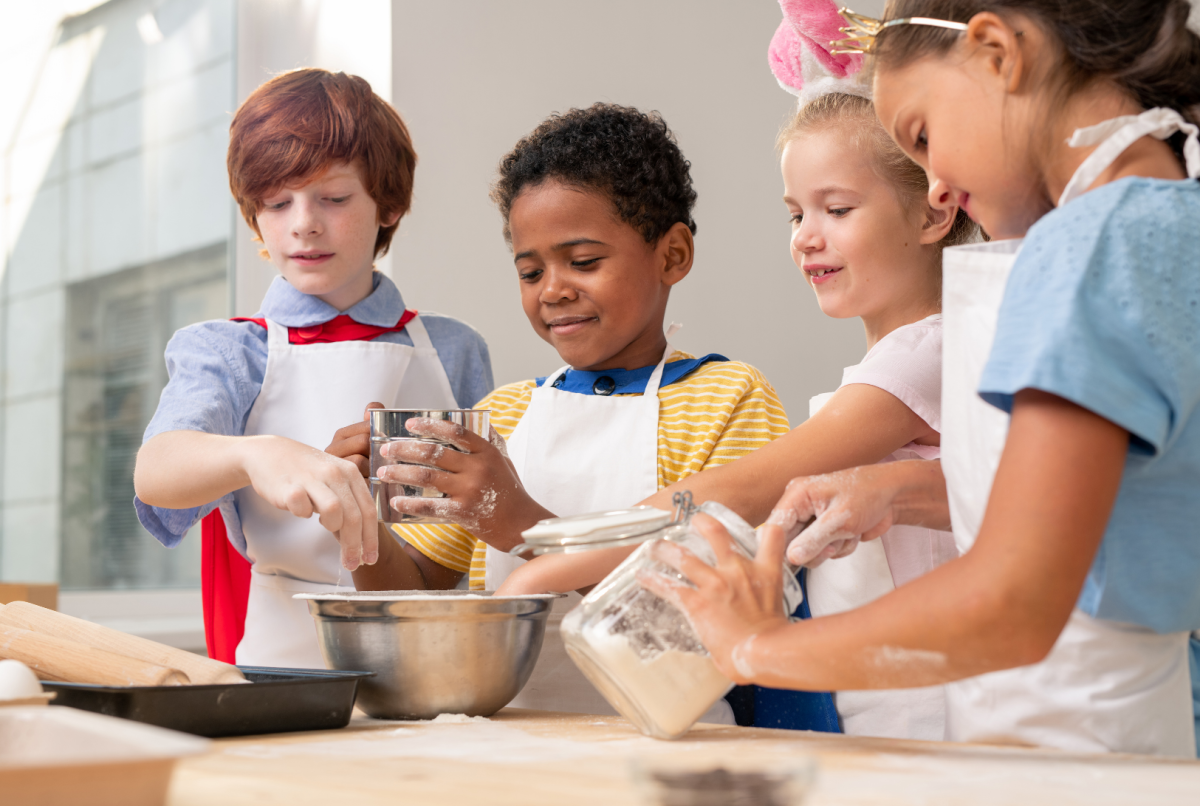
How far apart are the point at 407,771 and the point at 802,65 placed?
960 millimetres

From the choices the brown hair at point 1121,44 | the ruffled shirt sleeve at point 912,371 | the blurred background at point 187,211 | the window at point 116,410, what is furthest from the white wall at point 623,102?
the brown hair at point 1121,44

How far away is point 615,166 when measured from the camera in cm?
128

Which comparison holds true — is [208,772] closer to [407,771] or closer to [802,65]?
[407,771]

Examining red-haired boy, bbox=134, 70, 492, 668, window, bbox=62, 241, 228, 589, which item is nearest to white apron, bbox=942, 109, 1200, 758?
red-haired boy, bbox=134, 70, 492, 668

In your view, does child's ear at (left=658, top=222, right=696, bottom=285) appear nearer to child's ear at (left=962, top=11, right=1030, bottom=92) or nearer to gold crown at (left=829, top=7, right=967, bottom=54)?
gold crown at (left=829, top=7, right=967, bottom=54)

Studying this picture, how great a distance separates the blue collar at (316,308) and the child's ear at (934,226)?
2.26 ft

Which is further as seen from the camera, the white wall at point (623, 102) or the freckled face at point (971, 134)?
the white wall at point (623, 102)

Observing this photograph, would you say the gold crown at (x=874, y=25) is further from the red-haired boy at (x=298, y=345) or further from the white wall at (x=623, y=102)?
the white wall at (x=623, y=102)

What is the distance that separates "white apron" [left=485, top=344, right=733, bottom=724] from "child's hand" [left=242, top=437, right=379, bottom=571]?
0.30 m

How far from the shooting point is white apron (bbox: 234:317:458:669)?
133cm

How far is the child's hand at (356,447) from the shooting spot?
47.6 inches

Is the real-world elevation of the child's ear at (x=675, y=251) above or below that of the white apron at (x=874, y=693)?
above

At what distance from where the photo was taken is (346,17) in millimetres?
2004

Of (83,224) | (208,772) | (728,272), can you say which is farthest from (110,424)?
(208,772)
